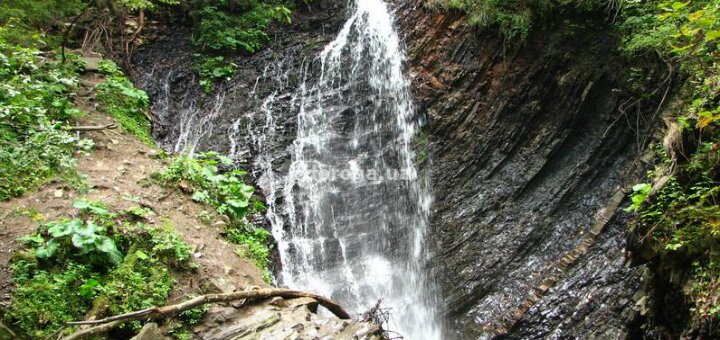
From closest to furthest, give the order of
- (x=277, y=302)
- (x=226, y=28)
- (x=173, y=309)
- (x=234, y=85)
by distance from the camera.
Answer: (x=173, y=309) → (x=277, y=302) → (x=234, y=85) → (x=226, y=28)

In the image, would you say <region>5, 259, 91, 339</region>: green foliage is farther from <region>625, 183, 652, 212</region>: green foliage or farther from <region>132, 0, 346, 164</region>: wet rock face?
<region>132, 0, 346, 164</region>: wet rock face

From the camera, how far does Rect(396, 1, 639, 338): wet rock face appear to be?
7188 millimetres

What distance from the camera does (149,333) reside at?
378 cm

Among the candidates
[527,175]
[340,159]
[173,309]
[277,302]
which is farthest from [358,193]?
[173,309]

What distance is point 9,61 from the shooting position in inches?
282

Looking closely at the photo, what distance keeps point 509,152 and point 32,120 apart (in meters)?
7.81

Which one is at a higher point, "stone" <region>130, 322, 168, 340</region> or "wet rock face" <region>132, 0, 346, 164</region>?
"wet rock face" <region>132, 0, 346, 164</region>

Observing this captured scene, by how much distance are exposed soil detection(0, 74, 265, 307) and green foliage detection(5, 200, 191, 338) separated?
0.16 metres

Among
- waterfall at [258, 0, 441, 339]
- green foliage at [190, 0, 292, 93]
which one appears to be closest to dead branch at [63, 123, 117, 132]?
waterfall at [258, 0, 441, 339]

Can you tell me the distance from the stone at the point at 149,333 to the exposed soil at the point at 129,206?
62 centimetres

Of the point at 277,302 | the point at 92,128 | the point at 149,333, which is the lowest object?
the point at 277,302

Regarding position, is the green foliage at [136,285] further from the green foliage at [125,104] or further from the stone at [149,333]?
the green foliage at [125,104]

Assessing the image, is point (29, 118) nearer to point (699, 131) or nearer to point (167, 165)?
point (167, 165)

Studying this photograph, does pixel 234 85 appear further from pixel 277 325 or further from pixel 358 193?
pixel 277 325
